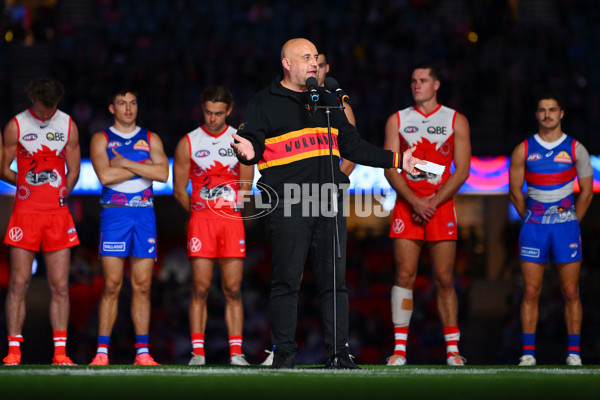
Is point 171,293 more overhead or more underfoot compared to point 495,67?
more underfoot

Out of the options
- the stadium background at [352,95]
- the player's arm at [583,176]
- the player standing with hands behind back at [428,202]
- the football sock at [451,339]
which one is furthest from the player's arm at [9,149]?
the stadium background at [352,95]

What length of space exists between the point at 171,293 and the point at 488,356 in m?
4.62

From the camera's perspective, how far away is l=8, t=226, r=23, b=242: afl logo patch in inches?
272

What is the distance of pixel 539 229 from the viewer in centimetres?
732

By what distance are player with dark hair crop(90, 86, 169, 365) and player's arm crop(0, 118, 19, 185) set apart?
23.1 inches

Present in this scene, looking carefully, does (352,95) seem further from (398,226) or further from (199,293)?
(199,293)

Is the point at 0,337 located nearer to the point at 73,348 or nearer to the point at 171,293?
the point at 73,348

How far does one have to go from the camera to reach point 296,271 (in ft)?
17.9

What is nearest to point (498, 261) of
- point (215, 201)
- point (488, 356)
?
point (488, 356)

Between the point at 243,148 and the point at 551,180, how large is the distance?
312cm

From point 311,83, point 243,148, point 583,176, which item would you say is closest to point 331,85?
point 311,83

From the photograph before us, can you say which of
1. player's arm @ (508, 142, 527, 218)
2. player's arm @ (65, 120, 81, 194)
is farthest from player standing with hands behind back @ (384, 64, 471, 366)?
player's arm @ (65, 120, 81, 194)

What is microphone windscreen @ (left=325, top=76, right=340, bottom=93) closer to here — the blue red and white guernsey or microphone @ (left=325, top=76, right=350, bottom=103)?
microphone @ (left=325, top=76, right=350, bottom=103)

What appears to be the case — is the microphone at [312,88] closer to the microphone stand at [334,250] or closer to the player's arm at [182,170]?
the microphone stand at [334,250]
